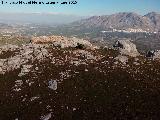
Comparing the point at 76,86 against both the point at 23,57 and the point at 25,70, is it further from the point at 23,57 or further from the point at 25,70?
the point at 23,57

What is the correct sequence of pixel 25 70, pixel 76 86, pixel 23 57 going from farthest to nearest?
pixel 23 57 < pixel 25 70 < pixel 76 86

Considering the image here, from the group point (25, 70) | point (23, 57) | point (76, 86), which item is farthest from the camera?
point (23, 57)

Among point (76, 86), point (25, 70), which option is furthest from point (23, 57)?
point (76, 86)

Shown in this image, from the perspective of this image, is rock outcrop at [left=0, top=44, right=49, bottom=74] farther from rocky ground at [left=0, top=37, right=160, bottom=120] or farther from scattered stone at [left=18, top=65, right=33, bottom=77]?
scattered stone at [left=18, top=65, right=33, bottom=77]

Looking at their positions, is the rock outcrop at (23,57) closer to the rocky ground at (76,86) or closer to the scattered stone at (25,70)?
the rocky ground at (76,86)

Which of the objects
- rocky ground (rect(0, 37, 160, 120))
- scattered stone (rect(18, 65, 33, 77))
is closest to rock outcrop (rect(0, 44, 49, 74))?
rocky ground (rect(0, 37, 160, 120))

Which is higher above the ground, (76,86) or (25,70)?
(25,70)

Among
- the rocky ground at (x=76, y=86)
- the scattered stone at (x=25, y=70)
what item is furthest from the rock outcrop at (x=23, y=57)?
the scattered stone at (x=25, y=70)

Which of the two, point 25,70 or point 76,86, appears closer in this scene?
point 76,86

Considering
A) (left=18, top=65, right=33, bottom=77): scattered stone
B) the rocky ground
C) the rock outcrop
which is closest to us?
the rocky ground
